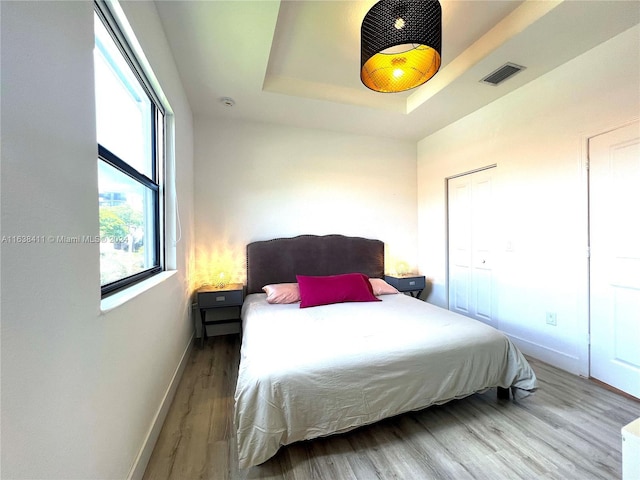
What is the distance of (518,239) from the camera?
267 cm

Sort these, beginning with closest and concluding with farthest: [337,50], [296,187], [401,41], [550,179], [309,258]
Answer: [401,41] < [337,50] < [550,179] < [309,258] < [296,187]

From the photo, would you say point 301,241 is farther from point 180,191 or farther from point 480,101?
point 480,101

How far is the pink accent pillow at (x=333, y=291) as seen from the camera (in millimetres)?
2617

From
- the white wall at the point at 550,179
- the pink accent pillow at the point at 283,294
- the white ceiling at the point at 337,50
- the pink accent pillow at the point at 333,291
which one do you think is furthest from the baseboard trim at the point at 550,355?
the white ceiling at the point at 337,50

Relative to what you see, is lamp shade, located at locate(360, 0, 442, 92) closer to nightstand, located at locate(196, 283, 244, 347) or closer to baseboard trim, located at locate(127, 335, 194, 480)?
nightstand, located at locate(196, 283, 244, 347)

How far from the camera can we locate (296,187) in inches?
136

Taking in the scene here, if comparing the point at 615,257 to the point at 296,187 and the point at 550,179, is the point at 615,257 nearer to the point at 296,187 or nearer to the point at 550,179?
the point at 550,179

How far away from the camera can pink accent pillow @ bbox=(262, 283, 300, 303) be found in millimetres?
2703

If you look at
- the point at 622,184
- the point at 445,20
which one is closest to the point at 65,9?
the point at 445,20

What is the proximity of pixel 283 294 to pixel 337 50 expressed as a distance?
229 cm

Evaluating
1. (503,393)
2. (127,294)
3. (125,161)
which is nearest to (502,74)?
(503,393)

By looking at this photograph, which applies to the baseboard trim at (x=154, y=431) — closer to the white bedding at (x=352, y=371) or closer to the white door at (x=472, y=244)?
the white bedding at (x=352, y=371)

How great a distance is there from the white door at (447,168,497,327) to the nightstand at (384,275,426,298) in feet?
1.25

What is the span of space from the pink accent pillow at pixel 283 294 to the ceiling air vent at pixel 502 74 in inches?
106
